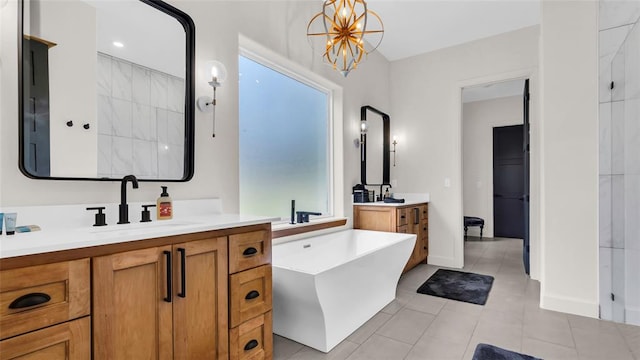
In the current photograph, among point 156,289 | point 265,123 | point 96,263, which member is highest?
point 265,123

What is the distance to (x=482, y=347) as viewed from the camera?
208 cm

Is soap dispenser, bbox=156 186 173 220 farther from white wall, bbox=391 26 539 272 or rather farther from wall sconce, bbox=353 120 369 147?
white wall, bbox=391 26 539 272

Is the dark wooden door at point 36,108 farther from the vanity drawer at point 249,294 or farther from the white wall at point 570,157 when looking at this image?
the white wall at point 570,157

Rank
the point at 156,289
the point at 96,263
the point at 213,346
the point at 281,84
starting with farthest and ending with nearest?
the point at 281,84
the point at 213,346
the point at 156,289
the point at 96,263

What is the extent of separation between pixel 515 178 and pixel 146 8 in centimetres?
660

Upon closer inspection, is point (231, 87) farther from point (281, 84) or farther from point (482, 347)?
point (482, 347)

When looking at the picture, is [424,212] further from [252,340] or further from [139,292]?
[139,292]

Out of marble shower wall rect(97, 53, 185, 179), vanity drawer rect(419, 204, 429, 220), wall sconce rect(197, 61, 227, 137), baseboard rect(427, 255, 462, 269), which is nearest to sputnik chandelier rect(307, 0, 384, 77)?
wall sconce rect(197, 61, 227, 137)

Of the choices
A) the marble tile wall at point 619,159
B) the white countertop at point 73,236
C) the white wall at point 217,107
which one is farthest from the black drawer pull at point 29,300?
the marble tile wall at point 619,159

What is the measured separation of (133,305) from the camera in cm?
116

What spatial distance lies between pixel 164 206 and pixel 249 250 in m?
0.53

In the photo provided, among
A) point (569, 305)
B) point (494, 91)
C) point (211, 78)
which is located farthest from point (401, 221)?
point (494, 91)

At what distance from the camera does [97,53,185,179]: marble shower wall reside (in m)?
1.59

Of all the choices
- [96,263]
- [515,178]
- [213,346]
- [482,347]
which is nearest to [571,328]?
[482,347]
